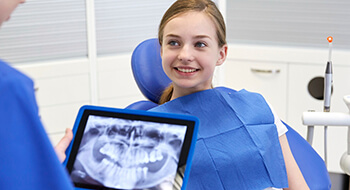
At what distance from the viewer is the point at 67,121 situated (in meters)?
2.76

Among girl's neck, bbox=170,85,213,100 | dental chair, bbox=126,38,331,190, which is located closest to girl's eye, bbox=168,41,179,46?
girl's neck, bbox=170,85,213,100

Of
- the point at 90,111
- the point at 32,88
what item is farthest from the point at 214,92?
the point at 32,88

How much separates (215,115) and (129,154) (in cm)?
43

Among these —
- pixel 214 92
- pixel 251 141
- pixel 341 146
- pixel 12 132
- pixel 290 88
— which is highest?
pixel 12 132

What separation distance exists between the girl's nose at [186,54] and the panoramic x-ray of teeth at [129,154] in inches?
13.5

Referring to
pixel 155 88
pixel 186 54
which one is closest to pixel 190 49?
pixel 186 54

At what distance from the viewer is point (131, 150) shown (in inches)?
39.9

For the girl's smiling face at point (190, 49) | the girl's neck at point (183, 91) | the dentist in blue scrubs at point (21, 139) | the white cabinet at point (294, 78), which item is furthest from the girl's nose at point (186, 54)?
the white cabinet at point (294, 78)

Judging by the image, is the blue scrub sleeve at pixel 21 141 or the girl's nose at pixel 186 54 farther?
the girl's nose at pixel 186 54

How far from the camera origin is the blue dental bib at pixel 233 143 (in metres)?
1.33

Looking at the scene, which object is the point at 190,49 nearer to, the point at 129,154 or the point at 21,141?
the point at 129,154

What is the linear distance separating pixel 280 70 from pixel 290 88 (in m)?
0.11

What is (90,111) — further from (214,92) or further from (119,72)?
(119,72)

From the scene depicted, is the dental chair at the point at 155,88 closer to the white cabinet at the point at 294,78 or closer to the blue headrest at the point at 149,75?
the blue headrest at the point at 149,75
